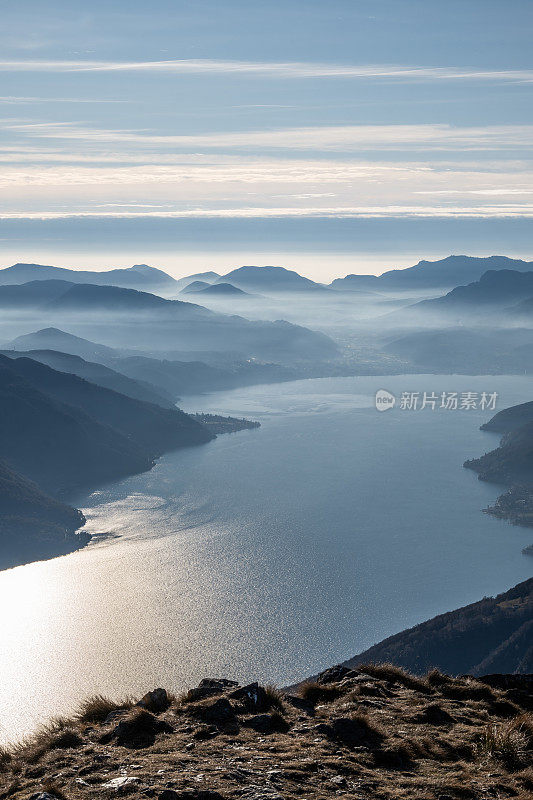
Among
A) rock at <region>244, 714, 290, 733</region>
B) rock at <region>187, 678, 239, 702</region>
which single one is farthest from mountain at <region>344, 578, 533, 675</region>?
rock at <region>244, 714, 290, 733</region>

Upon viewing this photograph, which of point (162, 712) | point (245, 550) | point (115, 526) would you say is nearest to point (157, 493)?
point (115, 526)

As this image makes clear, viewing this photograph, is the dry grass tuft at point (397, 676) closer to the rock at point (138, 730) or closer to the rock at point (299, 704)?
the rock at point (299, 704)

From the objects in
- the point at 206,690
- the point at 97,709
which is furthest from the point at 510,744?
the point at 97,709

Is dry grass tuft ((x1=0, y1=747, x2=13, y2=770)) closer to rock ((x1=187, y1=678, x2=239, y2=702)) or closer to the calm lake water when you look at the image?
rock ((x1=187, y1=678, x2=239, y2=702))

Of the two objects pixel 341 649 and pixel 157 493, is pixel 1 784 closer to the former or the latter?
pixel 341 649

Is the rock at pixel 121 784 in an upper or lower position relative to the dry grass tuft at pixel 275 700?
upper

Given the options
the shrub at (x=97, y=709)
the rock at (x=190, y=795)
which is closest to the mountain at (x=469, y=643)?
the shrub at (x=97, y=709)
